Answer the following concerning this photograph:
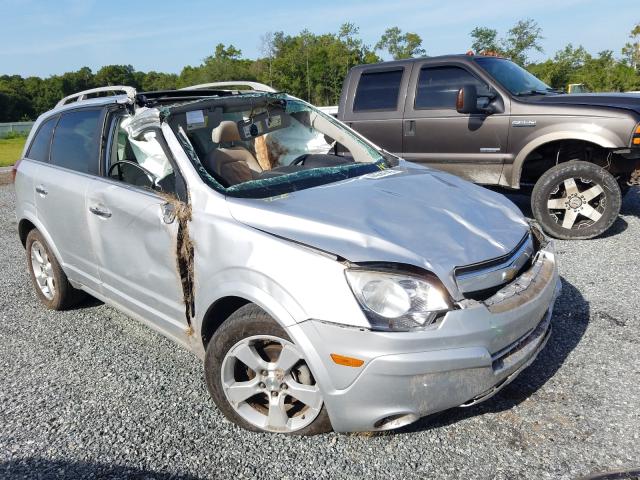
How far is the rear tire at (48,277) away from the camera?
14.1ft

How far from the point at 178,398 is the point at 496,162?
14.9 feet

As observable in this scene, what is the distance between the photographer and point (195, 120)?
3.31m

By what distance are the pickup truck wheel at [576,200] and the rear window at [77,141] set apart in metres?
4.40

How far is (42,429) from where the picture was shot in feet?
9.33

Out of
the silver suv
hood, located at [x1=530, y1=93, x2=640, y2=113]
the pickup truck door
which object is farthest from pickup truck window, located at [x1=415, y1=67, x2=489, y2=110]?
the silver suv

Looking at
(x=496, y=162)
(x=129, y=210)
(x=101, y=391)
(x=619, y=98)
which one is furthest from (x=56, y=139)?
(x=619, y=98)

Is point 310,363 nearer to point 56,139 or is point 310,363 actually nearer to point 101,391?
point 101,391

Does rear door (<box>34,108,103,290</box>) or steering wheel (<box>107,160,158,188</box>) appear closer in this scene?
steering wheel (<box>107,160,158,188</box>)

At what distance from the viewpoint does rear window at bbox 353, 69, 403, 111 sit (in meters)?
6.79

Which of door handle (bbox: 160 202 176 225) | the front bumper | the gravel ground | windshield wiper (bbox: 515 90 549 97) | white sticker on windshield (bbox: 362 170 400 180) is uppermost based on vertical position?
windshield wiper (bbox: 515 90 549 97)

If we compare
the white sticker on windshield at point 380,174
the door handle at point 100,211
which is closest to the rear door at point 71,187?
the door handle at point 100,211

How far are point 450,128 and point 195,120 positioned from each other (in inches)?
152

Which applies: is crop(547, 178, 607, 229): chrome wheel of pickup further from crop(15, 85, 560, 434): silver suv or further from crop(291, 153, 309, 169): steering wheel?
crop(291, 153, 309, 169): steering wheel

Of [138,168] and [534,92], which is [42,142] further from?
[534,92]
